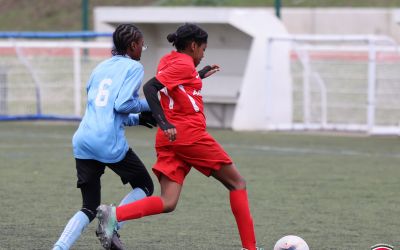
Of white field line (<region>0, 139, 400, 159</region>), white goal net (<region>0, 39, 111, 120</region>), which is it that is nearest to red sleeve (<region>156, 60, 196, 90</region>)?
white field line (<region>0, 139, 400, 159</region>)

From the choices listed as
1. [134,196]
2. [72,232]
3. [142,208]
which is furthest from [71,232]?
[134,196]

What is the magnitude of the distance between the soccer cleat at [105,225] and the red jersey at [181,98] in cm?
62

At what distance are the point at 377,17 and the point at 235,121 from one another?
1045 centimetres

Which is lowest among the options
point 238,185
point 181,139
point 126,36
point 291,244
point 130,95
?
point 291,244

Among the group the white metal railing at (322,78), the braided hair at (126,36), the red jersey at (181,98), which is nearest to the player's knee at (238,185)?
the red jersey at (181,98)

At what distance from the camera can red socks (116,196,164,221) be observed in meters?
6.65

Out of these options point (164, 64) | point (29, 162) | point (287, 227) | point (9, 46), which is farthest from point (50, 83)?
point (164, 64)

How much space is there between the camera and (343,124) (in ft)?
63.2

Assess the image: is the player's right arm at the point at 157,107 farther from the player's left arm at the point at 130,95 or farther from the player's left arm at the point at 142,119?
the player's left arm at the point at 142,119

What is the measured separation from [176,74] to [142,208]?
3.05ft

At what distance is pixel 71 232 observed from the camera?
6566mm

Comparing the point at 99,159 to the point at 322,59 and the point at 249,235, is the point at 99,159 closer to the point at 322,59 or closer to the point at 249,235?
the point at 249,235

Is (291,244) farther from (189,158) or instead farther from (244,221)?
(189,158)

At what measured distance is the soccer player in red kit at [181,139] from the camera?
664 centimetres
